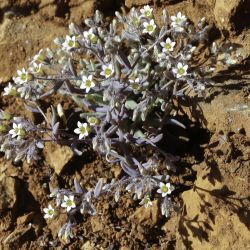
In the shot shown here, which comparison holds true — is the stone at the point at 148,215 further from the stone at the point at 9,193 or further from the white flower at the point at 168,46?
the white flower at the point at 168,46

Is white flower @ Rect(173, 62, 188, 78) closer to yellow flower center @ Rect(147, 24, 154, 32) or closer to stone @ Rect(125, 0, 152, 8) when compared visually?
yellow flower center @ Rect(147, 24, 154, 32)

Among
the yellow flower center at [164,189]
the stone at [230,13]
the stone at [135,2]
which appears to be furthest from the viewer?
the stone at [135,2]

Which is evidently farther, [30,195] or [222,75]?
[30,195]

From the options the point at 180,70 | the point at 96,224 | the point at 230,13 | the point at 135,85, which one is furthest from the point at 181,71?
the point at 96,224

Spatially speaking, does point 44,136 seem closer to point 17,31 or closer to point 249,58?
point 17,31

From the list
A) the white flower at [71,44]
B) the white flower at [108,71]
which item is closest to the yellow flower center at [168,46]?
the white flower at [108,71]

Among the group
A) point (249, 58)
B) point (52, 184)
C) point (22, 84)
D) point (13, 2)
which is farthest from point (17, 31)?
point (249, 58)
